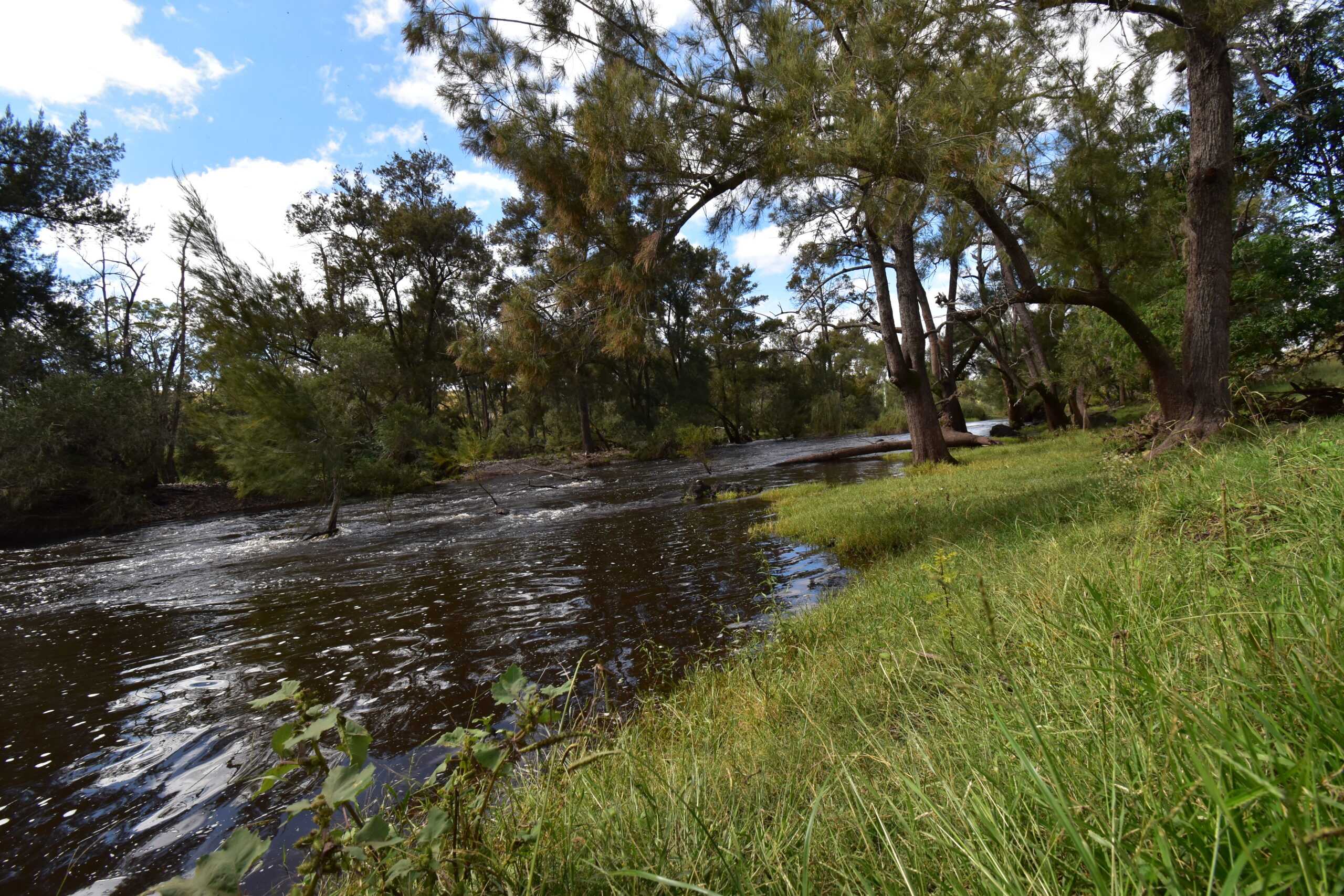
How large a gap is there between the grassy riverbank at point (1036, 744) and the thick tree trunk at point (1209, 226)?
4574 mm

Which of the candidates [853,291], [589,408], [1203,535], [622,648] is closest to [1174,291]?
[853,291]

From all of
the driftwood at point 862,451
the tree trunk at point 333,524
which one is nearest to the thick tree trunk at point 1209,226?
the driftwood at point 862,451

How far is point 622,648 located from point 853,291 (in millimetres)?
11326

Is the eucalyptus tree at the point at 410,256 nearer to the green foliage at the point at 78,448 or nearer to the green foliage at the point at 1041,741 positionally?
the green foliage at the point at 78,448

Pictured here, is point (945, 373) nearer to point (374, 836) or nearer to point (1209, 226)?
point (1209, 226)

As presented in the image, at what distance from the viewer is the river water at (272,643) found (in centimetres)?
285

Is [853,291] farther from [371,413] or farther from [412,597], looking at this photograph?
[371,413]

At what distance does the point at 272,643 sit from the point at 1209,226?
36.9 feet

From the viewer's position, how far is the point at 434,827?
1.19m

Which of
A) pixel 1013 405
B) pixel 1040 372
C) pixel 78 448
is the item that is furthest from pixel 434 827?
pixel 1013 405

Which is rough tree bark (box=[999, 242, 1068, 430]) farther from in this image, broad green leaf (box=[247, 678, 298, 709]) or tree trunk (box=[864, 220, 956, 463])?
broad green leaf (box=[247, 678, 298, 709])

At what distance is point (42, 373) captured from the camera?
18.5m

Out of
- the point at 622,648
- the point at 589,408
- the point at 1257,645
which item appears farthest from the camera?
the point at 589,408

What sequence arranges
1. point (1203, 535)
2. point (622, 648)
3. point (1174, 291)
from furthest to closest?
point (1174, 291) < point (622, 648) < point (1203, 535)
